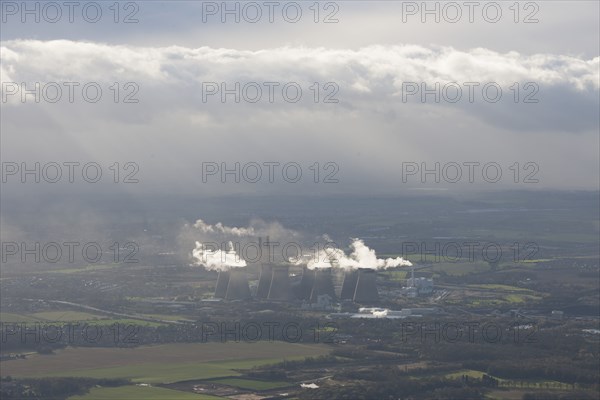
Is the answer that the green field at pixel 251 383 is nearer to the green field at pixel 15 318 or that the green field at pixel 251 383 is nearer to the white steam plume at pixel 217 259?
the green field at pixel 15 318

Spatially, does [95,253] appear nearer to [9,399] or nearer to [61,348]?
[61,348]

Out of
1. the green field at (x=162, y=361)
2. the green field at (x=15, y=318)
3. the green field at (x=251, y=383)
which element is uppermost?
the green field at (x=15, y=318)

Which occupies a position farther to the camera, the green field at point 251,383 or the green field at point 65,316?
the green field at point 65,316

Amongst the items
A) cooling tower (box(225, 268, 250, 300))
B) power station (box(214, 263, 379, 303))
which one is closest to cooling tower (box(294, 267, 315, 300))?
power station (box(214, 263, 379, 303))

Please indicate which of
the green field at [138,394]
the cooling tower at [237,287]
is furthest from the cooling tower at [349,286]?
the green field at [138,394]

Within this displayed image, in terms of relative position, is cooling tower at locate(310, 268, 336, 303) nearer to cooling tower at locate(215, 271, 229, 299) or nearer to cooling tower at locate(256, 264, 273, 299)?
cooling tower at locate(256, 264, 273, 299)
